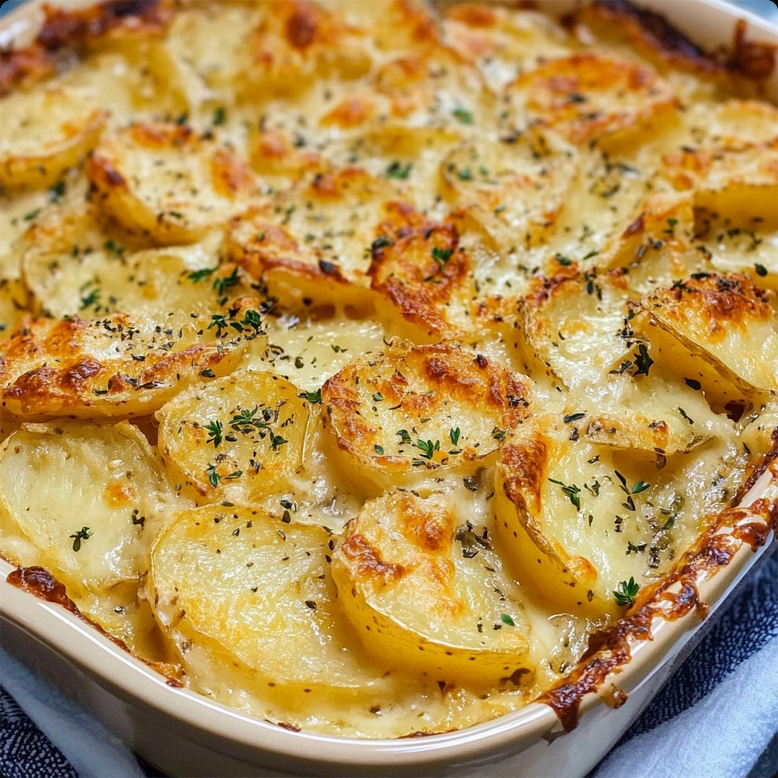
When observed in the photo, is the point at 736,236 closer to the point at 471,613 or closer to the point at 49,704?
the point at 471,613

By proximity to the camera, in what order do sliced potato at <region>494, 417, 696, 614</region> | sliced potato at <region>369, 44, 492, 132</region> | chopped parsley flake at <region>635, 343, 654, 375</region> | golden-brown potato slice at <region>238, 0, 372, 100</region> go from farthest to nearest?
golden-brown potato slice at <region>238, 0, 372, 100</region> → sliced potato at <region>369, 44, 492, 132</region> → chopped parsley flake at <region>635, 343, 654, 375</region> → sliced potato at <region>494, 417, 696, 614</region>

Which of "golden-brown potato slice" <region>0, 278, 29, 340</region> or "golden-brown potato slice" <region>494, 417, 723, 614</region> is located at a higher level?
"golden-brown potato slice" <region>494, 417, 723, 614</region>

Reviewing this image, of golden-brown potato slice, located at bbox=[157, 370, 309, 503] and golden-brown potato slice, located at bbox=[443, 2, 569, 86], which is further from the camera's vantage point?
golden-brown potato slice, located at bbox=[443, 2, 569, 86]

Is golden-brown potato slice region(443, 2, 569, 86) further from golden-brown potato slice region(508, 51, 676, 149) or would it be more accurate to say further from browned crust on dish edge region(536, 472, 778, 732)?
browned crust on dish edge region(536, 472, 778, 732)

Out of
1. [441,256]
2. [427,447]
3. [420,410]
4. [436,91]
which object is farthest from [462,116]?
[427,447]

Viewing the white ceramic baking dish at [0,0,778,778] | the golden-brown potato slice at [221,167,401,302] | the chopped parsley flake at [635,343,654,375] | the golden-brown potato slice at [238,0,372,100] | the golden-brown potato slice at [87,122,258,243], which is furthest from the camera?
the golden-brown potato slice at [238,0,372,100]

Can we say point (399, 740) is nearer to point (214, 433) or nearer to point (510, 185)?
point (214, 433)

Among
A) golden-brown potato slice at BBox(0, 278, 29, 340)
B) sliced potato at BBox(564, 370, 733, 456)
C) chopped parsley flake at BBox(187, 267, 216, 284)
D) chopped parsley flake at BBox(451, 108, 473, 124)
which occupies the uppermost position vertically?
chopped parsley flake at BBox(451, 108, 473, 124)

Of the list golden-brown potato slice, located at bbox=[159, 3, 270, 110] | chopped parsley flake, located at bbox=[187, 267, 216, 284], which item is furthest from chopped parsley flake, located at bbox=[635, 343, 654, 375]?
golden-brown potato slice, located at bbox=[159, 3, 270, 110]
